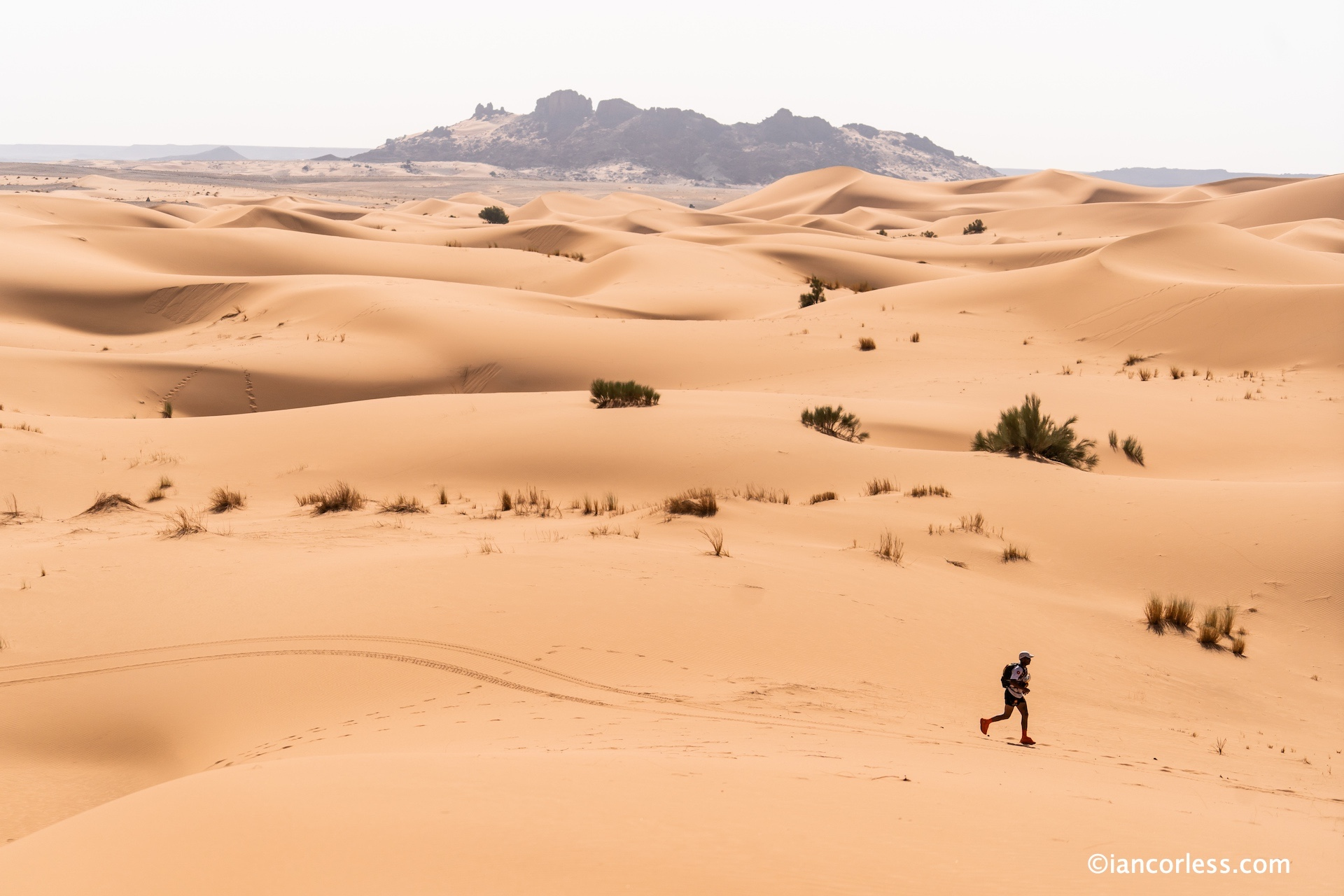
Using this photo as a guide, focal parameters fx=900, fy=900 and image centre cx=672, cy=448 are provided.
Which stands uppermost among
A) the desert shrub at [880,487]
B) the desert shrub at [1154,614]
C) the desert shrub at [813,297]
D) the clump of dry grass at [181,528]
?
the desert shrub at [813,297]

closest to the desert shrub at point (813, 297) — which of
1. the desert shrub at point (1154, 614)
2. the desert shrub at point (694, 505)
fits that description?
the desert shrub at point (694, 505)

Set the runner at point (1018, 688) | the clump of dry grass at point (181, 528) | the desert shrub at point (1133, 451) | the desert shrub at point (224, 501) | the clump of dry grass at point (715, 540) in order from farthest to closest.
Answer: the desert shrub at point (1133, 451), the desert shrub at point (224, 501), the clump of dry grass at point (181, 528), the clump of dry grass at point (715, 540), the runner at point (1018, 688)

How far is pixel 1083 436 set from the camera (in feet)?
44.8

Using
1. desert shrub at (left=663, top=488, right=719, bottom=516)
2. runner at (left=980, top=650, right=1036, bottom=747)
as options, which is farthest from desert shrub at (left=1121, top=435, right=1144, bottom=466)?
runner at (left=980, top=650, right=1036, bottom=747)

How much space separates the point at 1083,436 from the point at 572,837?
39.9ft

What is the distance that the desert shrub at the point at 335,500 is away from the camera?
1027 cm

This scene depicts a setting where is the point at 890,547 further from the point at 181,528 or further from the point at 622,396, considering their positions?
the point at 181,528

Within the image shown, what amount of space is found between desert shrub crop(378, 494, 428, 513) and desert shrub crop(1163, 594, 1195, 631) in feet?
24.7

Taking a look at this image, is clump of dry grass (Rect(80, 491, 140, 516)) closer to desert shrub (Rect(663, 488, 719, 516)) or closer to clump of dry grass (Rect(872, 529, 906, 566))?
desert shrub (Rect(663, 488, 719, 516))

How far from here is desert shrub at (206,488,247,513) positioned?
413 inches

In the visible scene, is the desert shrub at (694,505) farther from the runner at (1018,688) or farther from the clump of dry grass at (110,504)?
the clump of dry grass at (110,504)

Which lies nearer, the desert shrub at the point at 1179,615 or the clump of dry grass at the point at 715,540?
the desert shrub at the point at 1179,615

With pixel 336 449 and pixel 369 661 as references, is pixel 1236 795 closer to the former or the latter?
pixel 369 661

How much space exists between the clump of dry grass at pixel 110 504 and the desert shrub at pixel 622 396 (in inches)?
256
